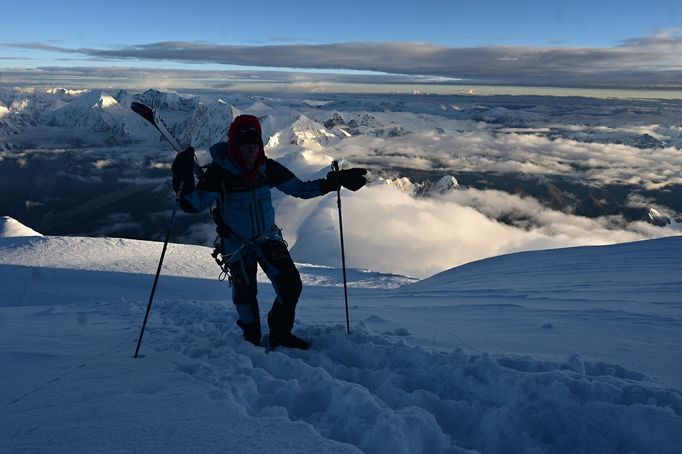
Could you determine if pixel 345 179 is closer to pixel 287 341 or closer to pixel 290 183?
pixel 290 183

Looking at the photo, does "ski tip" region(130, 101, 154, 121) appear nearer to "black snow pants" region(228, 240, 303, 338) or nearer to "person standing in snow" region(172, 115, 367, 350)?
"person standing in snow" region(172, 115, 367, 350)

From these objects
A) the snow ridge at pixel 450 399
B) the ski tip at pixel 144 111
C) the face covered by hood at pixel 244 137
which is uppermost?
the ski tip at pixel 144 111

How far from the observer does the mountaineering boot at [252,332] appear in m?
5.85

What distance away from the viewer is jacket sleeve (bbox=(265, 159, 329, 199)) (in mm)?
5910

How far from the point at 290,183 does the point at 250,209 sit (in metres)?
0.64

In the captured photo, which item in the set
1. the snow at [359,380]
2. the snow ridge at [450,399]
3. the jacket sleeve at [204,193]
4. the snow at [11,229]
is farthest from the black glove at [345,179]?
the snow at [11,229]

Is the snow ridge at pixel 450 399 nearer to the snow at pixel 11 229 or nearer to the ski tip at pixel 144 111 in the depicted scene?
the ski tip at pixel 144 111

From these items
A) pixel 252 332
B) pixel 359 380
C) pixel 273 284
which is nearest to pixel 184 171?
pixel 273 284

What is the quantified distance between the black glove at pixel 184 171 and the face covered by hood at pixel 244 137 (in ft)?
1.57

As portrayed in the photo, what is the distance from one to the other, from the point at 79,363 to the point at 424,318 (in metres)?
4.46

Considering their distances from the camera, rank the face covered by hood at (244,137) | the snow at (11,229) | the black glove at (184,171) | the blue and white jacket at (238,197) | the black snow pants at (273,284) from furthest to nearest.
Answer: the snow at (11,229), the black snow pants at (273,284), the blue and white jacket at (238,197), the face covered by hood at (244,137), the black glove at (184,171)

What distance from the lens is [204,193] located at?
216 inches

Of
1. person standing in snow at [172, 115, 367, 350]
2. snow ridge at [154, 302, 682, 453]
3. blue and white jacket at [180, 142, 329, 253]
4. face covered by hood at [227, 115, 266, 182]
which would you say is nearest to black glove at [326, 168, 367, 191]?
person standing in snow at [172, 115, 367, 350]

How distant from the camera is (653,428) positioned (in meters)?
3.12
